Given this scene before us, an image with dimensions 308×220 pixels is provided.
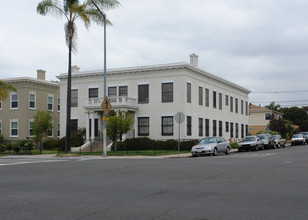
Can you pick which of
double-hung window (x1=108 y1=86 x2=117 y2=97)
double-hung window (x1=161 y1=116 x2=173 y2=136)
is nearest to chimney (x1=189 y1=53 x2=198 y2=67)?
double-hung window (x1=161 y1=116 x2=173 y2=136)

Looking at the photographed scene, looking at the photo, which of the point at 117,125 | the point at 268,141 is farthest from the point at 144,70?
the point at 268,141

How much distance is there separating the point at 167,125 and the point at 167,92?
343cm

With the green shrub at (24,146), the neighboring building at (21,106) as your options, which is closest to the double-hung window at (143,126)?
the neighboring building at (21,106)

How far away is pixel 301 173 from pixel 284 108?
100281 millimetres

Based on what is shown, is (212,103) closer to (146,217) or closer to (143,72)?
(143,72)

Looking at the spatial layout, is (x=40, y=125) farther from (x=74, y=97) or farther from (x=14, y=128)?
(x=14, y=128)

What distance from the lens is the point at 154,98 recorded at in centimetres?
4284

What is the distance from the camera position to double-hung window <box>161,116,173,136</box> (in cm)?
4194

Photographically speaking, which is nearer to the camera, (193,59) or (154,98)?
(154,98)

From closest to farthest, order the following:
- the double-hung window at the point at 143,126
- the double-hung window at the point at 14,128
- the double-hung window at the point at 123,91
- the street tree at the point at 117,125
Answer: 1. the street tree at the point at 117,125
2. the double-hung window at the point at 143,126
3. the double-hung window at the point at 123,91
4. the double-hung window at the point at 14,128

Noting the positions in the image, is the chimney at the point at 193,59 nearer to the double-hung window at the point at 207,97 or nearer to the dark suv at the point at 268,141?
the double-hung window at the point at 207,97

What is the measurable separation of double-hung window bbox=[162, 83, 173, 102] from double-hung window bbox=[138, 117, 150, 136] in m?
2.93

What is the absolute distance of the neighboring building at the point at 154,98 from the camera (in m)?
41.8

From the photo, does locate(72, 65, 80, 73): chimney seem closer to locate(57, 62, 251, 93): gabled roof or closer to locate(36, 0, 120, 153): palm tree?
locate(57, 62, 251, 93): gabled roof
